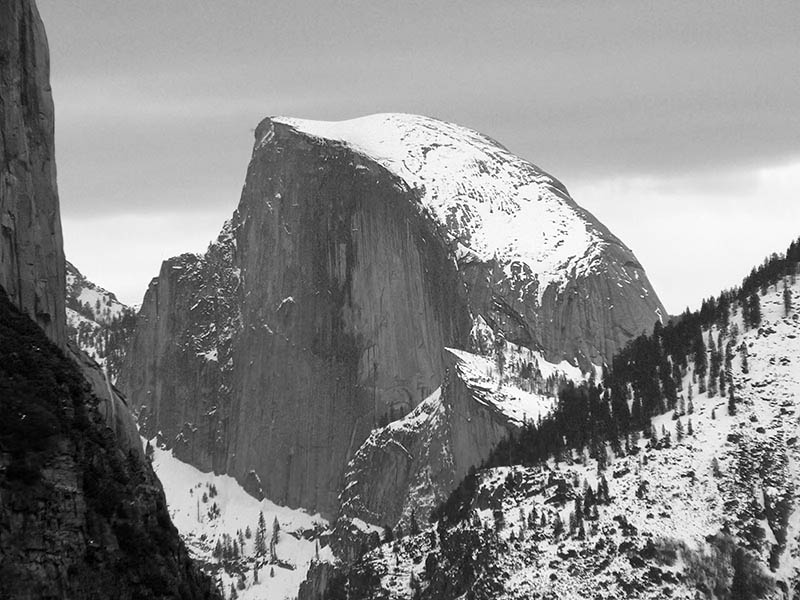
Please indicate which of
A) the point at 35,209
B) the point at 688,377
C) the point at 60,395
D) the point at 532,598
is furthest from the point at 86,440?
the point at 688,377

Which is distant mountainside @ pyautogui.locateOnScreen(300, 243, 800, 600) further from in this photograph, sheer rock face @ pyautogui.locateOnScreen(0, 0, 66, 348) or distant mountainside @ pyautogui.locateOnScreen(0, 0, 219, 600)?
sheer rock face @ pyautogui.locateOnScreen(0, 0, 66, 348)

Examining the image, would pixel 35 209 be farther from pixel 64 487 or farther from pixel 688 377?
pixel 688 377

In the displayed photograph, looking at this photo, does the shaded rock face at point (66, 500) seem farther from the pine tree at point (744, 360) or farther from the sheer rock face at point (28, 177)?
the pine tree at point (744, 360)

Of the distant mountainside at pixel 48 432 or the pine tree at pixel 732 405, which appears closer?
the distant mountainside at pixel 48 432

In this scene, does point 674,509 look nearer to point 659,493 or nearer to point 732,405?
point 659,493

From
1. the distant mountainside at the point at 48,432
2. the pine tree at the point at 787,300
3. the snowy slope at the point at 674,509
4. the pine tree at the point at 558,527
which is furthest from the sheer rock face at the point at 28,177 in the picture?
the pine tree at the point at 787,300

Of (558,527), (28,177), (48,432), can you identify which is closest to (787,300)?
(558,527)
